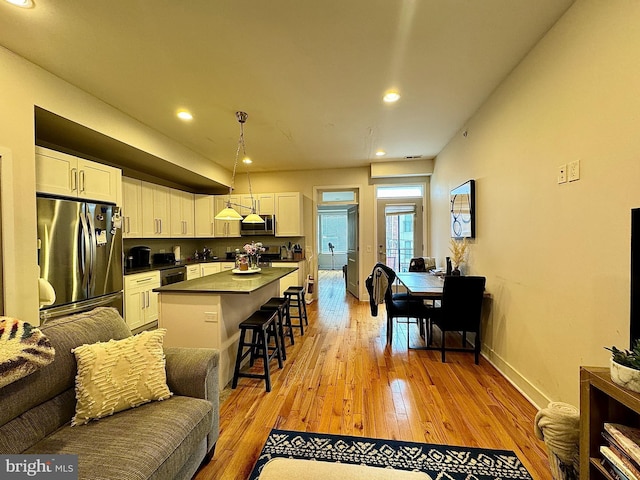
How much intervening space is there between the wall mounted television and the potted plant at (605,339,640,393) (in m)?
2.41

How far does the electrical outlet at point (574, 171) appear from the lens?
5.84ft

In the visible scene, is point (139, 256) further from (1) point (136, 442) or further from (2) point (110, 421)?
(1) point (136, 442)

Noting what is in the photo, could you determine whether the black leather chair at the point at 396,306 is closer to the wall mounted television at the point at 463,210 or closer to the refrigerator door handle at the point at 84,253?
the wall mounted television at the point at 463,210

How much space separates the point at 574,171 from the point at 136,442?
9.27 feet

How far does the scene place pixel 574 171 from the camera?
1.81 m

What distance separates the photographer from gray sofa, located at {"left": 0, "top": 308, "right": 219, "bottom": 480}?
44.3 inches

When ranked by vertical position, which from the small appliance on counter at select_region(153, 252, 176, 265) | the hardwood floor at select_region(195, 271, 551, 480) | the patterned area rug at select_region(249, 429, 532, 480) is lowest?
the hardwood floor at select_region(195, 271, 551, 480)

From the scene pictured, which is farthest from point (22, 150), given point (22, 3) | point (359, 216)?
point (359, 216)

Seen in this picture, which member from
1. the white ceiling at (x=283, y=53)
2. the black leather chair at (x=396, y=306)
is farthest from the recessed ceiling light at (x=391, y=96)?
the black leather chair at (x=396, y=306)

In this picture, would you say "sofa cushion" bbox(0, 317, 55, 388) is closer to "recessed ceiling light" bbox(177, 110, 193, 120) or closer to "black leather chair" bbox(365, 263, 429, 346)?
"recessed ceiling light" bbox(177, 110, 193, 120)

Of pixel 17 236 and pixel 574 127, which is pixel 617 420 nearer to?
pixel 574 127

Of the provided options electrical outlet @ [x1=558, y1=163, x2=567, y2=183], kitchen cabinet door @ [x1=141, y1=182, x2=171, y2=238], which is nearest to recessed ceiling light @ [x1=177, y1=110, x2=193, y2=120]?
kitchen cabinet door @ [x1=141, y1=182, x2=171, y2=238]

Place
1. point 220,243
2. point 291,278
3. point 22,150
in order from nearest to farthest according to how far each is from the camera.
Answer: point 22,150 → point 291,278 → point 220,243

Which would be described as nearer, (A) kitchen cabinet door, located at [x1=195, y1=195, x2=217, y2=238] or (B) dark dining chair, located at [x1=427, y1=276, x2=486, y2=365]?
(B) dark dining chair, located at [x1=427, y1=276, x2=486, y2=365]
